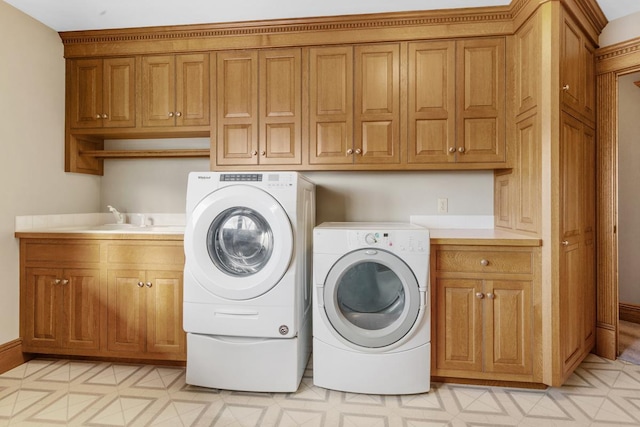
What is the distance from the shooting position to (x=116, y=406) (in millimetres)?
1902

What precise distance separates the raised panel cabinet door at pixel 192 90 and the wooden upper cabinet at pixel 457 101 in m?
1.43

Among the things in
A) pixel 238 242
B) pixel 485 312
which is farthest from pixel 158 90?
pixel 485 312

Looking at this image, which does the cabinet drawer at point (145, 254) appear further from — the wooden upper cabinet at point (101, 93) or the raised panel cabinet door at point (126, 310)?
the wooden upper cabinet at point (101, 93)

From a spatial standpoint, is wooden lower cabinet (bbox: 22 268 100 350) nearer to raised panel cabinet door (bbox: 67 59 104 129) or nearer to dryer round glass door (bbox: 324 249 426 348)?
raised panel cabinet door (bbox: 67 59 104 129)

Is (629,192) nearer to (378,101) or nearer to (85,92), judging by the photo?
(378,101)

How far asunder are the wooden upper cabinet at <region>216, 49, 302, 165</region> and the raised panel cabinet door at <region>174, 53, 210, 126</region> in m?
0.10

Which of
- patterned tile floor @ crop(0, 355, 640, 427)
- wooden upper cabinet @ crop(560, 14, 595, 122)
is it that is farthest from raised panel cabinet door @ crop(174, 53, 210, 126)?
wooden upper cabinet @ crop(560, 14, 595, 122)

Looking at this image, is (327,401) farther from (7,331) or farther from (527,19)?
(527,19)

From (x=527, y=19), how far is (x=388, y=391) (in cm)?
232

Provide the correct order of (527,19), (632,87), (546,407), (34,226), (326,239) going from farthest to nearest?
(632,87)
(34,226)
(527,19)
(326,239)
(546,407)

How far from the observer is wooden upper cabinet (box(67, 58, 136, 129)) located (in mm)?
2676

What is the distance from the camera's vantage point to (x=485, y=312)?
2035mm

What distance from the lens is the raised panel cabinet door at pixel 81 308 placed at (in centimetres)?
233

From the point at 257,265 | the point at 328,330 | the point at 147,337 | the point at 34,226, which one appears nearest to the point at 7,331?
the point at 34,226
